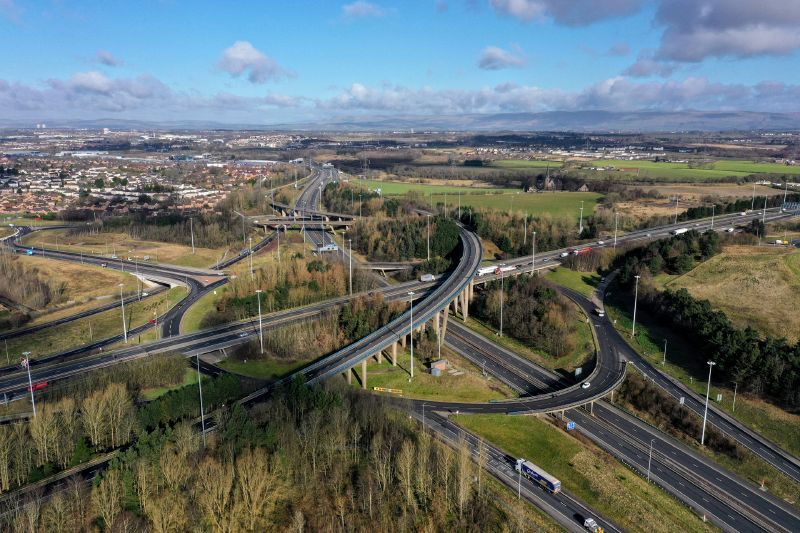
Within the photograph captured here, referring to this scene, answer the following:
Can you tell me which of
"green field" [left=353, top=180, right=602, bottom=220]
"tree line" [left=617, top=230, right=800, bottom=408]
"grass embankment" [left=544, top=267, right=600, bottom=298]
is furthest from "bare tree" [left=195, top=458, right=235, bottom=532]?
"green field" [left=353, top=180, right=602, bottom=220]

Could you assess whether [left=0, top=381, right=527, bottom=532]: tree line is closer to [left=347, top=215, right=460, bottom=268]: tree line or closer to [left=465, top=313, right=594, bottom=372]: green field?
[left=465, top=313, right=594, bottom=372]: green field

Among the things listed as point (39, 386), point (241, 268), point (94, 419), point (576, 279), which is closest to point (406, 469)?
point (94, 419)

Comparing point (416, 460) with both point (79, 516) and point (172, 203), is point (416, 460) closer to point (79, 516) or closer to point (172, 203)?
point (79, 516)

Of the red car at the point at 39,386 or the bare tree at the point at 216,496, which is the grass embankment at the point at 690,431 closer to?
the bare tree at the point at 216,496

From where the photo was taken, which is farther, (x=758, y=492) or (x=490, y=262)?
(x=490, y=262)

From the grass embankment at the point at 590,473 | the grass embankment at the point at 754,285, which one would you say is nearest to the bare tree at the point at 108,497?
the grass embankment at the point at 590,473

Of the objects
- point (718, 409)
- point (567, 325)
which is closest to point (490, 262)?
point (567, 325)

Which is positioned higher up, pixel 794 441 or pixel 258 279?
pixel 258 279
